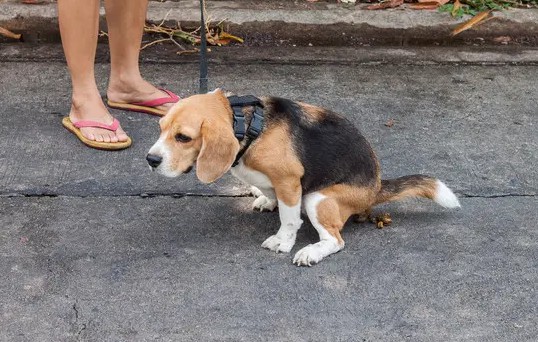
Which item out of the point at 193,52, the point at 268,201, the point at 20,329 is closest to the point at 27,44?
the point at 193,52

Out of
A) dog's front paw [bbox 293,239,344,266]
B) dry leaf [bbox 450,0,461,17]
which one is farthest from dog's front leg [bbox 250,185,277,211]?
dry leaf [bbox 450,0,461,17]

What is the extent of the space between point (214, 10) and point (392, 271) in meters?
3.01

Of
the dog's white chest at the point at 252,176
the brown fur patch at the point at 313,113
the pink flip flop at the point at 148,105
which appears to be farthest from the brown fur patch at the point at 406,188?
the pink flip flop at the point at 148,105

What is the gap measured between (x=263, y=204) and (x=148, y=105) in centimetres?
124

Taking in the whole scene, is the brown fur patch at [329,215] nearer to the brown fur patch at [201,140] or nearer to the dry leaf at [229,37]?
the brown fur patch at [201,140]

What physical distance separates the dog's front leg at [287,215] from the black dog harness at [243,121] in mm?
210

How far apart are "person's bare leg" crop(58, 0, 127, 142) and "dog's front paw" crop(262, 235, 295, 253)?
1.20m

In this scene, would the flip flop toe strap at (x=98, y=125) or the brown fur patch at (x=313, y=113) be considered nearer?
the brown fur patch at (x=313, y=113)

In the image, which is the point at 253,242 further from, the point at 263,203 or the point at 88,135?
the point at 88,135

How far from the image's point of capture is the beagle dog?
11.6 ft

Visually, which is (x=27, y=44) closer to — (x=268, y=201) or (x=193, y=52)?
(x=193, y=52)

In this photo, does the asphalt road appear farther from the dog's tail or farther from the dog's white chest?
the dog's white chest

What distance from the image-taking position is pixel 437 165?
4.62 metres

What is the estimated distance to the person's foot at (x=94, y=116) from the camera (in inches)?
184
